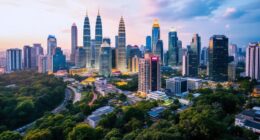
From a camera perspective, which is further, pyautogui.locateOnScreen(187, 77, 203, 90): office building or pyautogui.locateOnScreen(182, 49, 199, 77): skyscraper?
pyautogui.locateOnScreen(182, 49, 199, 77): skyscraper

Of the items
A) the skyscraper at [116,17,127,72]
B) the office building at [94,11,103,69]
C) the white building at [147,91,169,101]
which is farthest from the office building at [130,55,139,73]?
the white building at [147,91,169,101]

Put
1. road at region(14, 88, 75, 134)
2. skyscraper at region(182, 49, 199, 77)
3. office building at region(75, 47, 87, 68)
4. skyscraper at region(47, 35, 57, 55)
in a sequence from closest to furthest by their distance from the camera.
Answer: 1. road at region(14, 88, 75, 134)
2. skyscraper at region(182, 49, 199, 77)
3. office building at region(75, 47, 87, 68)
4. skyscraper at region(47, 35, 57, 55)

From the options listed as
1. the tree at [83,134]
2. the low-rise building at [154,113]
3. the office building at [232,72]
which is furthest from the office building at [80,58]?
the tree at [83,134]

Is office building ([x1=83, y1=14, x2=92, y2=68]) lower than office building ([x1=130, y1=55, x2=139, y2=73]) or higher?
higher

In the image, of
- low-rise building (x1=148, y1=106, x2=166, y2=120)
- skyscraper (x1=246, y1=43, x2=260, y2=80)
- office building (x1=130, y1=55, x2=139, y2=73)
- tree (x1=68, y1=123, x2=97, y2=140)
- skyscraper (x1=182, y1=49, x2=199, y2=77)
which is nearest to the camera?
tree (x1=68, y1=123, x2=97, y2=140)

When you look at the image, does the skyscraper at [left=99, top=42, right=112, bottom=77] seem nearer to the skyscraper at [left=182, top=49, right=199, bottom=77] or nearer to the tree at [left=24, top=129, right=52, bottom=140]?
the skyscraper at [left=182, top=49, right=199, bottom=77]

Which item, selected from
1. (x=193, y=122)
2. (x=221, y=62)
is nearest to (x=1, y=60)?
(x=221, y=62)

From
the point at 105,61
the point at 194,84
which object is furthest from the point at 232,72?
the point at 105,61

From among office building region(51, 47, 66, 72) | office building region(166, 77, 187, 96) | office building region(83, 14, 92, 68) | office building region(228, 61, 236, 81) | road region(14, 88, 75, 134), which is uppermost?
office building region(83, 14, 92, 68)
